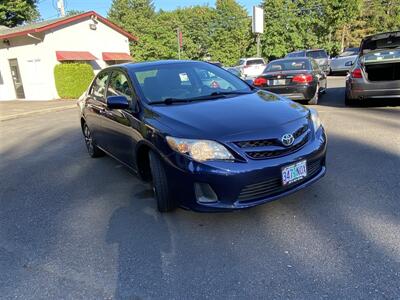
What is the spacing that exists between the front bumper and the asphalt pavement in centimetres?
32

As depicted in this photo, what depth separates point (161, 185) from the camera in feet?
11.3

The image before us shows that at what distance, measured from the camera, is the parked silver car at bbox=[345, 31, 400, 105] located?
7.75 meters

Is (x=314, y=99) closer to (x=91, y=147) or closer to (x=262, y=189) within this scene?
(x=91, y=147)

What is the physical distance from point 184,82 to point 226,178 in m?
1.81

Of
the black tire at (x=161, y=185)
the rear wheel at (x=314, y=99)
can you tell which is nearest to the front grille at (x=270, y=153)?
the black tire at (x=161, y=185)

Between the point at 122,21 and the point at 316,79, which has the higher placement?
the point at 122,21

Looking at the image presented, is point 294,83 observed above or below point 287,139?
below

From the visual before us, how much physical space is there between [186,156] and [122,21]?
6107 cm

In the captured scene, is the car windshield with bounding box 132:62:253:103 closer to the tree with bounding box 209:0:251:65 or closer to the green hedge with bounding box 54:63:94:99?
the green hedge with bounding box 54:63:94:99

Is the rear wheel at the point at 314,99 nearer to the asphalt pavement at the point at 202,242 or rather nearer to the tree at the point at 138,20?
the asphalt pavement at the point at 202,242

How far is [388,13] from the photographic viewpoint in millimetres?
47875

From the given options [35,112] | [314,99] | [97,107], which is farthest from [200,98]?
[35,112]

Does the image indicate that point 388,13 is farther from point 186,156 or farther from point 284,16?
point 186,156

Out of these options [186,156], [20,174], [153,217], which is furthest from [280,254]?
[20,174]
